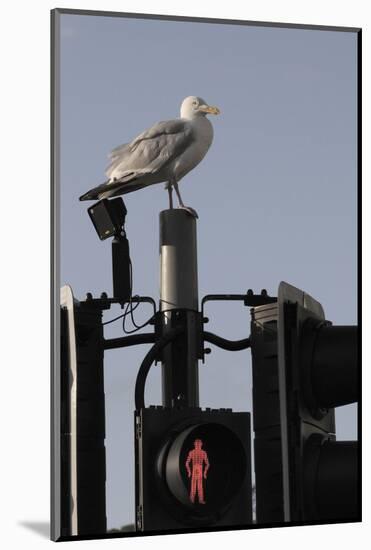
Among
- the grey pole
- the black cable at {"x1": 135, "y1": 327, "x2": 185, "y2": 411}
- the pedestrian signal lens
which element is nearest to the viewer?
the pedestrian signal lens

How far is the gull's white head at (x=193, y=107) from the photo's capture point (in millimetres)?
9695

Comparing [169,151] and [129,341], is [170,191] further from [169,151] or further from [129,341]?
[129,341]

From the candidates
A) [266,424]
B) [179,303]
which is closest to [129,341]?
[179,303]

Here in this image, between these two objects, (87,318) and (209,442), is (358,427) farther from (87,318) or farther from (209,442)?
(87,318)

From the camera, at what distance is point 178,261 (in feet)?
31.6

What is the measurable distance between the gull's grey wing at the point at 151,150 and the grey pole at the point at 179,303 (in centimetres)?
29

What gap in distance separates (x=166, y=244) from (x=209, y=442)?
1140 mm

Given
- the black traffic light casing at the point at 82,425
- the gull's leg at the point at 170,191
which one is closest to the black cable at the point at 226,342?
the black traffic light casing at the point at 82,425

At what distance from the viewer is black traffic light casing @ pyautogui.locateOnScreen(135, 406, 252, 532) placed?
365 inches

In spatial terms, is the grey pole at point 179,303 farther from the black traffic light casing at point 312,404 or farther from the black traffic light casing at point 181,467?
the black traffic light casing at point 312,404

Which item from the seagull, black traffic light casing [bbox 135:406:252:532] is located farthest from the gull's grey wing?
black traffic light casing [bbox 135:406:252:532]

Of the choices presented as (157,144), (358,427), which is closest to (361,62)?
(157,144)

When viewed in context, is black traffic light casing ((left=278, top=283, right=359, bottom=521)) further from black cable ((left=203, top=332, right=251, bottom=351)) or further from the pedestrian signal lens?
the pedestrian signal lens

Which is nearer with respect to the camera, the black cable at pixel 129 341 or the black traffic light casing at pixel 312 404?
the black cable at pixel 129 341
